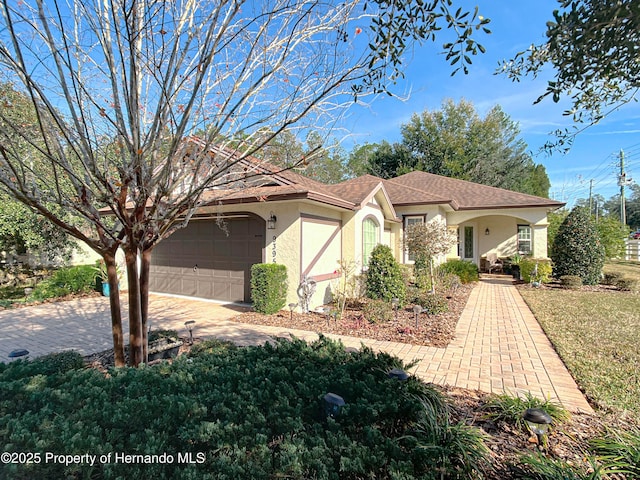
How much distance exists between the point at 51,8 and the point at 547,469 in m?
5.77

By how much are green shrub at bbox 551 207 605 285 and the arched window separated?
805 cm

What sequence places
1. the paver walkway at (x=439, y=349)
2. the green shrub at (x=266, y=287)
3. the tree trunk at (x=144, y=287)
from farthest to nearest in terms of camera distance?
the green shrub at (x=266, y=287) < the paver walkway at (x=439, y=349) < the tree trunk at (x=144, y=287)

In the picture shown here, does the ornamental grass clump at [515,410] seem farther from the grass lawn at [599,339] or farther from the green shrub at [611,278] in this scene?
the green shrub at [611,278]

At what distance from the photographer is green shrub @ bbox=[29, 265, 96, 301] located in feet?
37.0

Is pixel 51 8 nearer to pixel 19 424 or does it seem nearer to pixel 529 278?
pixel 19 424

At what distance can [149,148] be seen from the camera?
11.7 feet

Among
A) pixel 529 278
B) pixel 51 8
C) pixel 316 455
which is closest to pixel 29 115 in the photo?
pixel 51 8

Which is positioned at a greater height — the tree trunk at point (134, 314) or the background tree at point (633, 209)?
the background tree at point (633, 209)

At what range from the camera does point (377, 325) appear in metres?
7.91

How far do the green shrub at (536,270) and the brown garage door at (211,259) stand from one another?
1155cm

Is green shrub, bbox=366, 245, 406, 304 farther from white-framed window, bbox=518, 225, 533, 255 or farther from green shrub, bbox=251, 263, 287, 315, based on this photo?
white-framed window, bbox=518, 225, 533, 255

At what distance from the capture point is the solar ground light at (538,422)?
114 inches

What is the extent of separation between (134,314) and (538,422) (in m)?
4.68

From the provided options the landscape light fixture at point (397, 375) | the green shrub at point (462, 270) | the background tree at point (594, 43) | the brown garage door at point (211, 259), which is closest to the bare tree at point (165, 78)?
the background tree at point (594, 43)
